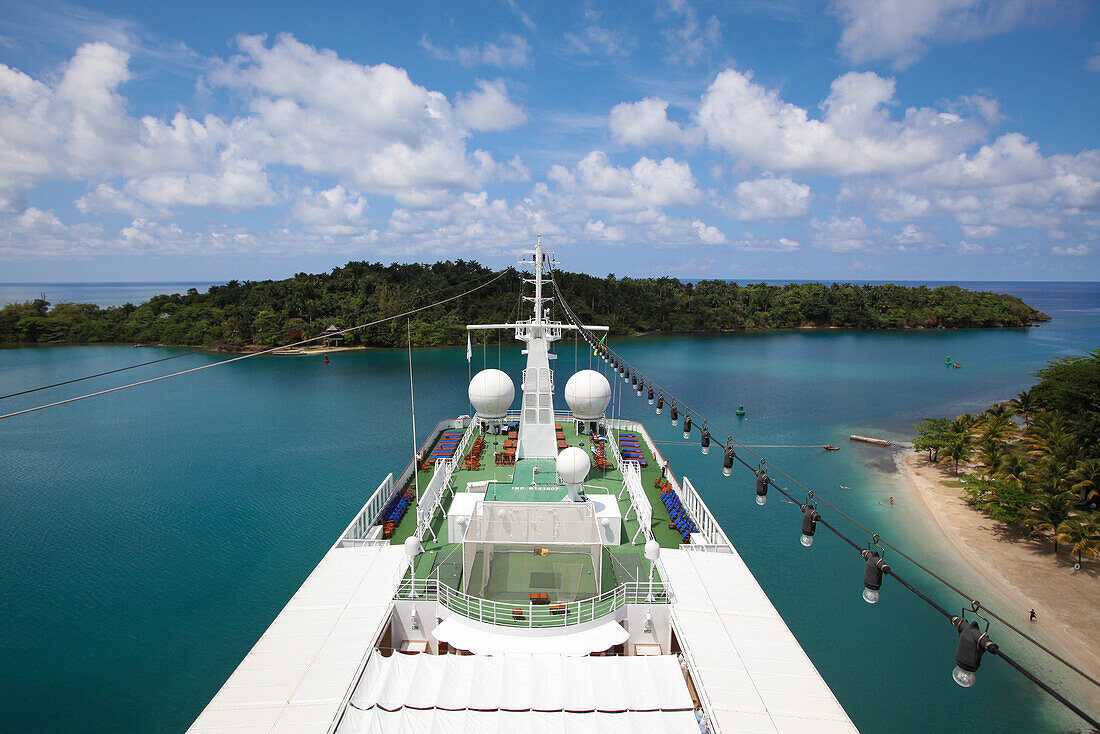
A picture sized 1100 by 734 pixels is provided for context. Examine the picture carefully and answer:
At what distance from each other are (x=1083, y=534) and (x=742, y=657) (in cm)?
1858

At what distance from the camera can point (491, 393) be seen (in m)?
Answer: 22.3

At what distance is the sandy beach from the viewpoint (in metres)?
17.0

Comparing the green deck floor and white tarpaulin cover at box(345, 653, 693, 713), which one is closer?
white tarpaulin cover at box(345, 653, 693, 713)

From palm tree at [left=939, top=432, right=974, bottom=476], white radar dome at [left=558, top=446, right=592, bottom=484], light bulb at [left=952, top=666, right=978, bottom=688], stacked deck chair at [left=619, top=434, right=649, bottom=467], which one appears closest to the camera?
light bulb at [left=952, top=666, right=978, bottom=688]

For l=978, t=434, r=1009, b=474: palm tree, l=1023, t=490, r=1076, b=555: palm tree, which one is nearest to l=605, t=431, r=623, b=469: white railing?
l=1023, t=490, r=1076, b=555: palm tree

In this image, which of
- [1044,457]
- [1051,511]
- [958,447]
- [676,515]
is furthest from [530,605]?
[958,447]

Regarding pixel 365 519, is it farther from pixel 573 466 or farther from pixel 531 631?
pixel 531 631

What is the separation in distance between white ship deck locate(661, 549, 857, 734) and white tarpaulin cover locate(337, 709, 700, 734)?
3.07 feet

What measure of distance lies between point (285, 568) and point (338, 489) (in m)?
6.77

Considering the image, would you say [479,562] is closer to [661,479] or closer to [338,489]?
[661,479]

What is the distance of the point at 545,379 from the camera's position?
759 inches

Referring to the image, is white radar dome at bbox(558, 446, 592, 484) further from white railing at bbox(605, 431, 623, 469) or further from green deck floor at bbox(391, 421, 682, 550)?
white railing at bbox(605, 431, 623, 469)

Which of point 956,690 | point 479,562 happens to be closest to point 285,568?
point 479,562

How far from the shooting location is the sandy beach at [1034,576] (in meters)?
17.0
